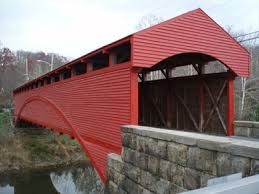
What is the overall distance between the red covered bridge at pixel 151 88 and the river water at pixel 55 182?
6.02 meters

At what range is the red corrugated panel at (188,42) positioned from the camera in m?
7.71

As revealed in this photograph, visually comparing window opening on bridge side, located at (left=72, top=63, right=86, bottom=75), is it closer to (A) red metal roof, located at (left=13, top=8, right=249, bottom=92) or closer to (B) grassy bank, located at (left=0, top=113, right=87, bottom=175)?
(A) red metal roof, located at (left=13, top=8, right=249, bottom=92)

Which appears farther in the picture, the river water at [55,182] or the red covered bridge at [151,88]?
the river water at [55,182]

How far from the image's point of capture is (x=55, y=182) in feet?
68.1

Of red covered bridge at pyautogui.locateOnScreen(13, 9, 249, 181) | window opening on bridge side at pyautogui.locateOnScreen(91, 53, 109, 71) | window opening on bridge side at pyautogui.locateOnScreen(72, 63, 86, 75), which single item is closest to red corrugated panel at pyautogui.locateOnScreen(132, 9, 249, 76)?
red covered bridge at pyautogui.locateOnScreen(13, 9, 249, 181)

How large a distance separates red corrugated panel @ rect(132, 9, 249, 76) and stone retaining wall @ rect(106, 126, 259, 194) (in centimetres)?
199

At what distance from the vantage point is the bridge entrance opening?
10383mm

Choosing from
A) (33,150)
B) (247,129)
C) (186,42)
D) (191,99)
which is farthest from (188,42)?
(33,150)

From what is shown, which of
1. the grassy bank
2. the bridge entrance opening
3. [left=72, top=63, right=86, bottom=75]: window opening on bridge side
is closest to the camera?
the bridge entrance opening

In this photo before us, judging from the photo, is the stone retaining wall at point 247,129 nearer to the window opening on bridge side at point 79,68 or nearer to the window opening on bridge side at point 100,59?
the window opening on bridge side at point 100,59

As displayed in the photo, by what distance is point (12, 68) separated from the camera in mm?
52656

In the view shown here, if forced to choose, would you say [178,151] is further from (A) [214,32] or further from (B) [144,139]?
(A) [214,32]

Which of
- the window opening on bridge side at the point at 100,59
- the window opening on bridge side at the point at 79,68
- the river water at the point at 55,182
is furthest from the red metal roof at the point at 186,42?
the river water at the point at 55,182

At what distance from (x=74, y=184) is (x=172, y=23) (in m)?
14.6
